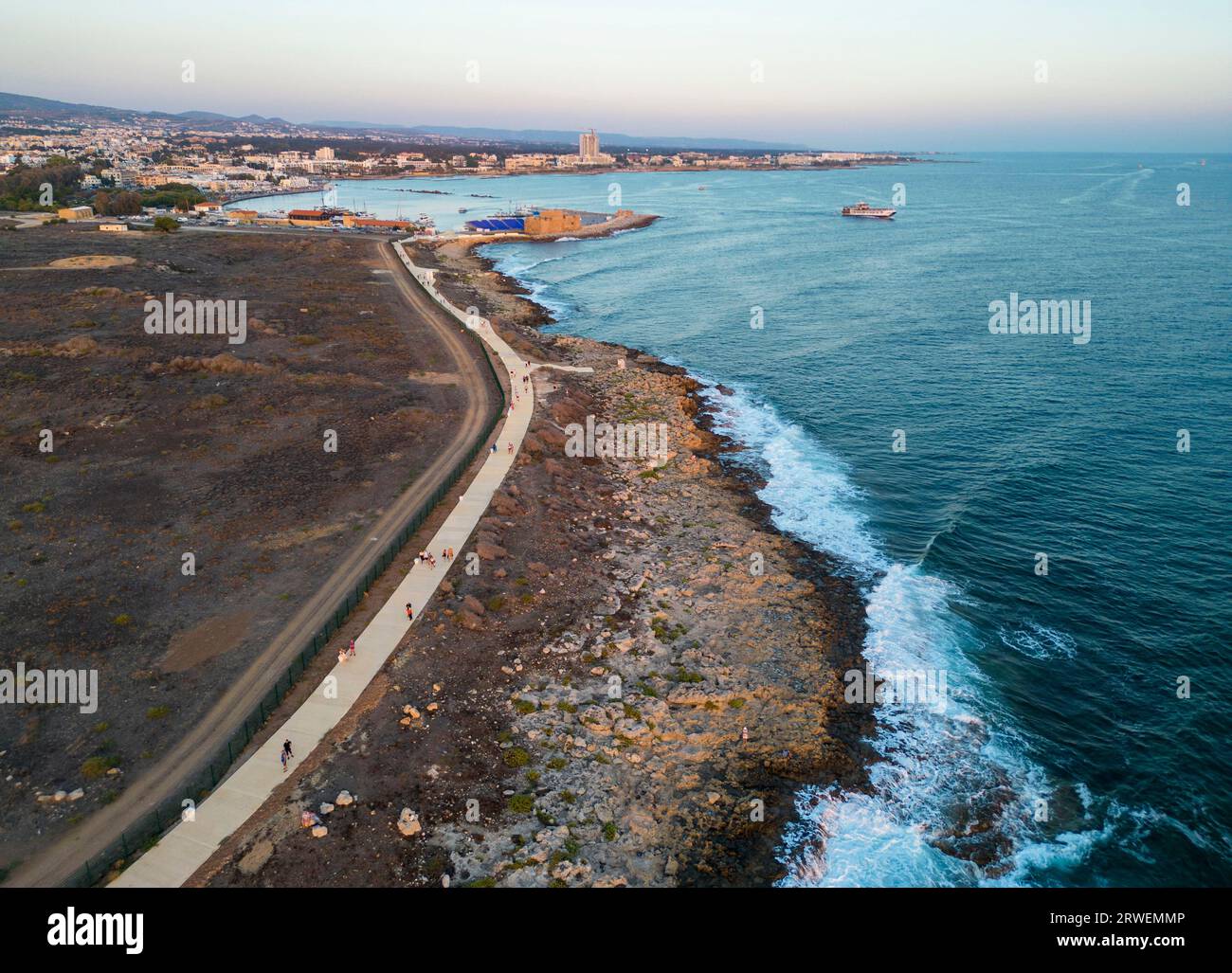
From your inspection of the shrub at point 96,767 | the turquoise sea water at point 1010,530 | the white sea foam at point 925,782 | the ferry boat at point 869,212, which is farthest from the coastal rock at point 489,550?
the ferry boat at point 869,212

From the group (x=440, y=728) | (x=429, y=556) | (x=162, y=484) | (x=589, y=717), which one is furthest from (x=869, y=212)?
(x=440, y=728)

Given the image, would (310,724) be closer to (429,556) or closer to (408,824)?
(408,824)

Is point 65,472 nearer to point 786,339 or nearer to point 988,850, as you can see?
point 988,850

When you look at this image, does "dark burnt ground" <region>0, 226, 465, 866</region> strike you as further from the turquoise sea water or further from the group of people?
the turquoise sea water

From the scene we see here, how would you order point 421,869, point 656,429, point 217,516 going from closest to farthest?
point 421,869 → point 217,516 → point 656,429

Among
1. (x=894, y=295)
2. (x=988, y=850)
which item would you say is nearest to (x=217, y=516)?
(x=988, y=850)

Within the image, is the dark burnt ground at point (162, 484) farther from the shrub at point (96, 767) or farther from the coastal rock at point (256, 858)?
the coastal rock at point (256, 858)

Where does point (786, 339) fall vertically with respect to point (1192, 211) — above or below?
below
